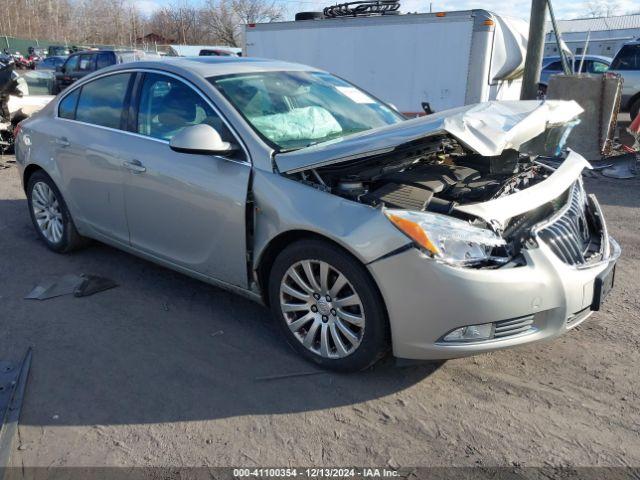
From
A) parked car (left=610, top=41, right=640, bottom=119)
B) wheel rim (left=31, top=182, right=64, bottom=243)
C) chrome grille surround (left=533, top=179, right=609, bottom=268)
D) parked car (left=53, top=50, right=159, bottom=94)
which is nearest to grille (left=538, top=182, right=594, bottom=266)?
chrome grille surround (left=533, top=179, right=609, bottom=268)

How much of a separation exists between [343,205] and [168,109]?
5.57 feet

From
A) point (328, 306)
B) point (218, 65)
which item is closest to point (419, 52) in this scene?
point (218, 65)

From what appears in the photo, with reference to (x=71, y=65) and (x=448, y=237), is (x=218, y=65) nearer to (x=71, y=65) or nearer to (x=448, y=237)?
(x=448, y=237)

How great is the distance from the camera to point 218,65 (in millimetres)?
4043

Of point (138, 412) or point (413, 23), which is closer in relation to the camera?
point (138, 412)

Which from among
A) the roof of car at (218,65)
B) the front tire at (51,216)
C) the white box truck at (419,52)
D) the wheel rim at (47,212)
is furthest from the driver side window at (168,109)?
the white box truck at (419,52)

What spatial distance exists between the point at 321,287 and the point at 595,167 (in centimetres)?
718

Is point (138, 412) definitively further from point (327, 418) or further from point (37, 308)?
point (37, 308)

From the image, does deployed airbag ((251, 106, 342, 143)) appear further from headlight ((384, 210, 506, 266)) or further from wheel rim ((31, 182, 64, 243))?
wheel rim ((31, 182, 64, 243))

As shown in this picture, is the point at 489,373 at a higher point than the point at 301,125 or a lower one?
lower

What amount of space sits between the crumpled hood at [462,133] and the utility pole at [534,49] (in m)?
6.98

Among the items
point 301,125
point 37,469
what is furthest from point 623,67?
point 37,469

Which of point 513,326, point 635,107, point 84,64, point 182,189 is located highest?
point 84,64

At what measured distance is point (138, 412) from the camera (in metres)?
2.94
